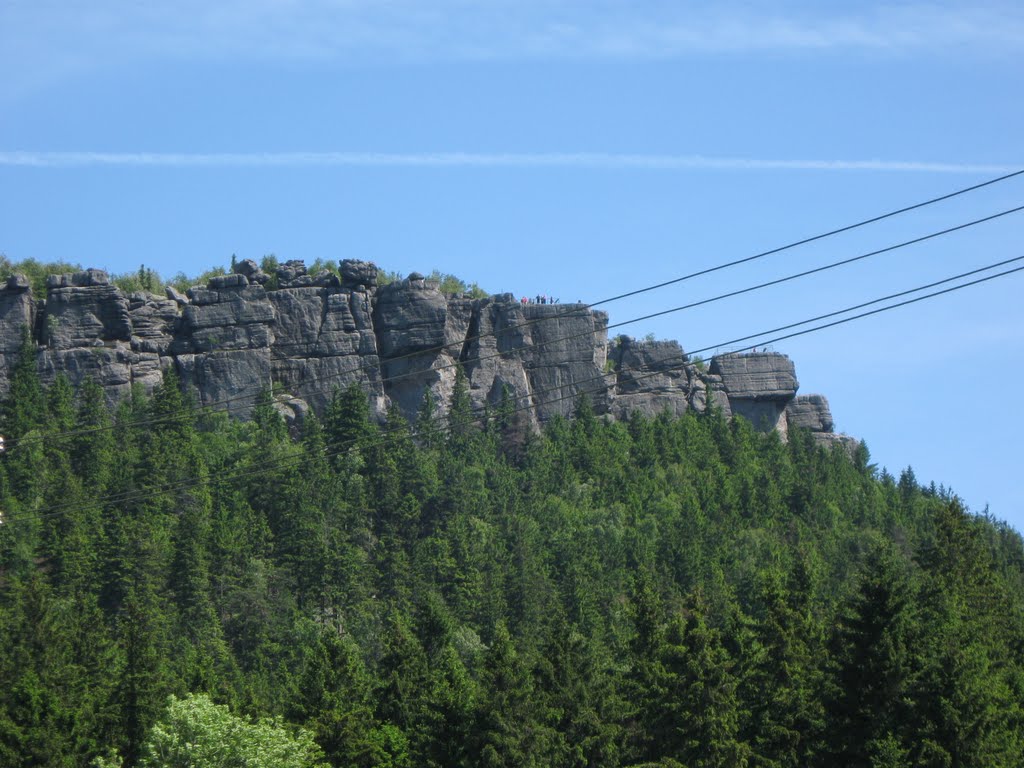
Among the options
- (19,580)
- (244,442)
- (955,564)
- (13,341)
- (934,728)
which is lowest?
(934,728)

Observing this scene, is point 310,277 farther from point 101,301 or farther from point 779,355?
point 779,355

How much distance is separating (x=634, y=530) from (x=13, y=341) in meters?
46.4

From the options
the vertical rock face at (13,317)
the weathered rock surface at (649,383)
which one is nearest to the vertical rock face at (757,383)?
the weathered rock surface at (649,383)

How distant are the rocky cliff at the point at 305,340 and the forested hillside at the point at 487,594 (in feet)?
10.3

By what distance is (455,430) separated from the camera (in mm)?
130250

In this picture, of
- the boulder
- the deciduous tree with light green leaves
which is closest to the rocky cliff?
the boulder

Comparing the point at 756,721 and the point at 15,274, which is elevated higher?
the point at 15,274

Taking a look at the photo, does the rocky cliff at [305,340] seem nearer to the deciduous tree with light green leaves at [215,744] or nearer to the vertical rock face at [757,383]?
the vertical rock face at [757,383]

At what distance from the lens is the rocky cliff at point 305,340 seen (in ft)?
425

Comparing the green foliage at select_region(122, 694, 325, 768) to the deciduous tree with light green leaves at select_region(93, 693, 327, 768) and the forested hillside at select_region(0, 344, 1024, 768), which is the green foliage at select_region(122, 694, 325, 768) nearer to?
the deciduous tree with light green leaves at select_region(93, 693, 327, 768)

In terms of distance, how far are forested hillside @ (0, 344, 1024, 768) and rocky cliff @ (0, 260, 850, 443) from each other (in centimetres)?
312

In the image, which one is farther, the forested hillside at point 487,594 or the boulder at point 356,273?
the boulder at point 356,273

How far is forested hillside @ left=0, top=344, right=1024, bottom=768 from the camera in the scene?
196 feet

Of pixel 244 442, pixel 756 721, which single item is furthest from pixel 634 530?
pixel 756 721
